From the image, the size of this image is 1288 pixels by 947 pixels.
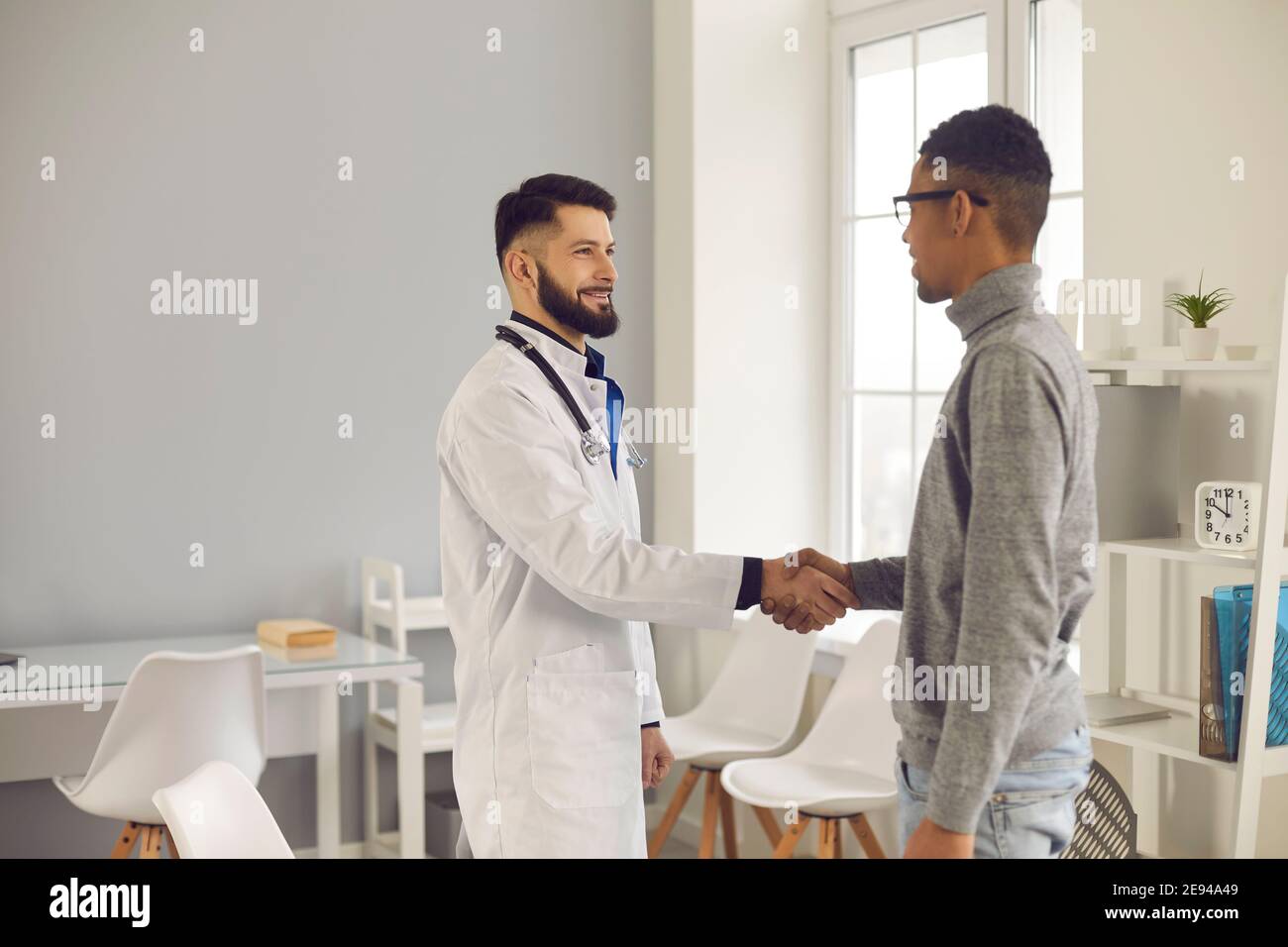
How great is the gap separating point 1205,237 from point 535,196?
1.45m

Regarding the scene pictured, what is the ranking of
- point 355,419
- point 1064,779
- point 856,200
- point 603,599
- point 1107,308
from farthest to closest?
1. point 856,200
2. point 355,419
3. point 1107,308
4. point 603,599
5. point 1064,779

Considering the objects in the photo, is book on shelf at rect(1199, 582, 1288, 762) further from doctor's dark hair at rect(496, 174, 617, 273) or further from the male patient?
doctor's dark hair at rect(496, 174, 617, 273)

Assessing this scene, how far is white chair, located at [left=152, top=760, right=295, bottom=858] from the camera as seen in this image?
65.1 inches

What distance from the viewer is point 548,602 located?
2082mm

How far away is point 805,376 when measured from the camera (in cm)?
435

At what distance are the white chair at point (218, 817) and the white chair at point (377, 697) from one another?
1902 mm

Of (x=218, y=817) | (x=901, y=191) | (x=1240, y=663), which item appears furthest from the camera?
(x=901, y=191)

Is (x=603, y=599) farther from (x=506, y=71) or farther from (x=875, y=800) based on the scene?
(x=506, y=71)

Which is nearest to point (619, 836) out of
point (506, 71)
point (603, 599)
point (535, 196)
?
point (603, 599)

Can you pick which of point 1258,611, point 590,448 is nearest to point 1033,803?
point 590,448

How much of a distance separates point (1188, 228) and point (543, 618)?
5.58 ft

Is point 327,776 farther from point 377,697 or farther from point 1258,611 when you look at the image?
point 1258,611

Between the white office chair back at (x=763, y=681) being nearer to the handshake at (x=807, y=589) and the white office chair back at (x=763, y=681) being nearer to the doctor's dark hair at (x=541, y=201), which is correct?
the handshake at (x=807, y=589)

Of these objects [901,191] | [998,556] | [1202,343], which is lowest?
[998,556]
